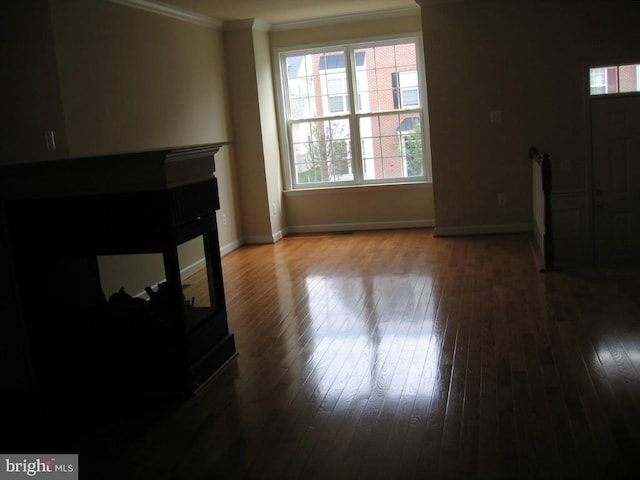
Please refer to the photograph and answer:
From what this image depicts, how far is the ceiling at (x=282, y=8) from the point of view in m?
6.63

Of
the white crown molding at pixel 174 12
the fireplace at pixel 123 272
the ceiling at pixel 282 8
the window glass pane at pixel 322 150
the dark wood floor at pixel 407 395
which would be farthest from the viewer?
the window glass pane at pixel 322 150

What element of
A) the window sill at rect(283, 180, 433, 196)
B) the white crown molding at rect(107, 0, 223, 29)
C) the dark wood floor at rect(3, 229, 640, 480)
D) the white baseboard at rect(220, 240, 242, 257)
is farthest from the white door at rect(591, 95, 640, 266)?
the white crown molding at rect(107, 0, 223, 29)

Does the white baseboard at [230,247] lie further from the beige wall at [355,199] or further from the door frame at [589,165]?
the door frame at [589,165]

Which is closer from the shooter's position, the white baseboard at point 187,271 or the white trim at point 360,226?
the white baseboard at point 187,271

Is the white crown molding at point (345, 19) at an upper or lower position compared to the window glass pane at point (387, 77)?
upper

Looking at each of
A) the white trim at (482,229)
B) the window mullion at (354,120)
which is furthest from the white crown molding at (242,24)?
the white trim at (482,229)

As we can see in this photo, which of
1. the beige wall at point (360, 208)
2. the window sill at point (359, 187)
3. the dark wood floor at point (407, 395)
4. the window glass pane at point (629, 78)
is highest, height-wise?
the window glass pane at point (629, 78)

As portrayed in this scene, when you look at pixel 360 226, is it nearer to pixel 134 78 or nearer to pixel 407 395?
pixel 134 78

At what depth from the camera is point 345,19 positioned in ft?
26.6

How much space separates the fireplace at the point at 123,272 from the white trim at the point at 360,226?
471 cm

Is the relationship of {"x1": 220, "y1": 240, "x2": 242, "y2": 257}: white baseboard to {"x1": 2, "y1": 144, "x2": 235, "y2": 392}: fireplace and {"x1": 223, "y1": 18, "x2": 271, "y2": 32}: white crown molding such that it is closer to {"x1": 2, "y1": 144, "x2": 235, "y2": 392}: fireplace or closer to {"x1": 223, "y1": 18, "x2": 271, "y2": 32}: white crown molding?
{"x1": 223, "y1": 18, "x2": 271, "y2": 32}: white crown molding

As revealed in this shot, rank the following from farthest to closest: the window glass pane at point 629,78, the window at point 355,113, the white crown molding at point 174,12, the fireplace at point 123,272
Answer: the window at point 355,113
the window glass pane at point 629,78
the white crown molding at point 174,12
the fireplace at point 123,272

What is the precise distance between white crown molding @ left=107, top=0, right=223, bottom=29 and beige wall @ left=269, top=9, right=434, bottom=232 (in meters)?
1.06

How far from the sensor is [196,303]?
12.8 ft
